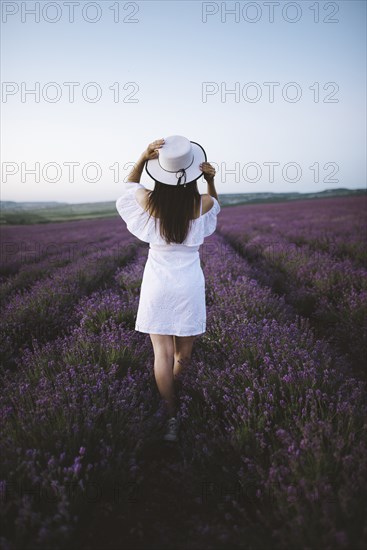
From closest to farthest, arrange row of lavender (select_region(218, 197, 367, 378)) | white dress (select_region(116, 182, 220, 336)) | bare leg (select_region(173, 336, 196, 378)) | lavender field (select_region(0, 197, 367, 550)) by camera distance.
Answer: lavender field (select_region(0, 197, 367, 550)) < white dress (select_region(116, 182, 220, 336)) < bare leg (select_region(173, 336, 196, 378)) < row of lavender (select_region(218, 197, 367, 378))

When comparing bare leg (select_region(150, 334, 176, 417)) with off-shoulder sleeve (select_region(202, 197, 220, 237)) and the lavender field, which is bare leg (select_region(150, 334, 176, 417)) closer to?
the lavender field

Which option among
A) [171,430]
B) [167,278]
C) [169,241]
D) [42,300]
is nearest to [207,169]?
[169,241]

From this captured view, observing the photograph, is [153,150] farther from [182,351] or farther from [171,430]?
[171,430]

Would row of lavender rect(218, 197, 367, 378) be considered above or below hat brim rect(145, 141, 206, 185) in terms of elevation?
below

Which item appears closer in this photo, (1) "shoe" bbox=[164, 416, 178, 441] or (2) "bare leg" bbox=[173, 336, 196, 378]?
(1) "shoe" bbox=[164, 416, 178, 441]

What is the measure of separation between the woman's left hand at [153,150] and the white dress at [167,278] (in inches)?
7.8

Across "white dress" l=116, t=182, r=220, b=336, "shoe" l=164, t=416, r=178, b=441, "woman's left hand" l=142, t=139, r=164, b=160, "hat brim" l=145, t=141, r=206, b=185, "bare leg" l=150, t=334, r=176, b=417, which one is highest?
"woman's left hand" l=142, t=139, r=164, b=160

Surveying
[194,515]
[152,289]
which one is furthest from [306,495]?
[152,289]

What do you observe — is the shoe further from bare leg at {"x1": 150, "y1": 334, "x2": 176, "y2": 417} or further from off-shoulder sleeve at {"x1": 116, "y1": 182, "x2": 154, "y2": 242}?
off-shoulder sleeve at {"x1": 116, "y1": 182, "x2": 154, "y2": 242}

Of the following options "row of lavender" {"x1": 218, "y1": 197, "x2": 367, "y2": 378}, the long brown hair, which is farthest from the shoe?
"row of lavender" {"x1": 218, "y1": 197, "x2": 367, "y2": 378}

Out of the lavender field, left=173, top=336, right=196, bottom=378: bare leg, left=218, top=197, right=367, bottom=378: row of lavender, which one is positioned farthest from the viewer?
left=218, top=197, right=367, bottom=378: row of lavender

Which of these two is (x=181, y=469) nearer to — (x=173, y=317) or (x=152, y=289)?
(x=173, y=317)

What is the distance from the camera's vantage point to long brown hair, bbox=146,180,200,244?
6.63ft

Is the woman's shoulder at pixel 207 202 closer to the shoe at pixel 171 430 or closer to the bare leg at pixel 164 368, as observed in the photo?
the bare leg at pixel 164 368
